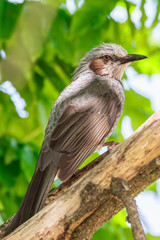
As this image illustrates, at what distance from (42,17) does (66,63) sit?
1.18m

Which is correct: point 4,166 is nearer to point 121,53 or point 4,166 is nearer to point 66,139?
point 66,139

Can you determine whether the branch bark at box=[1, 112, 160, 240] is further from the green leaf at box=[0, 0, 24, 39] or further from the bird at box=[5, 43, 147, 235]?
the green leaf at box=[0, 0, 24, 39]

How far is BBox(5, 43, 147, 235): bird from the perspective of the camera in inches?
126

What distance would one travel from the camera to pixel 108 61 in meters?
4.71

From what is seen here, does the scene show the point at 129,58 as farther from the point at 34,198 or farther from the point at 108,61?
the point at 34,198

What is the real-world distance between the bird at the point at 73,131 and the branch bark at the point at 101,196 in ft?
1.04

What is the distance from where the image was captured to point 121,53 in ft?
15.3

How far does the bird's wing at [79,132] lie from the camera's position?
3.24 metres

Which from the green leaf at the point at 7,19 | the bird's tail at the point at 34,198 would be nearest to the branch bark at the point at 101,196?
the bird's tail at the point at 34,198

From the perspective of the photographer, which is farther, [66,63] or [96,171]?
[66,63]

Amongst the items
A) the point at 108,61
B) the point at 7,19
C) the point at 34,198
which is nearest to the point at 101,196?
the point at 34,198

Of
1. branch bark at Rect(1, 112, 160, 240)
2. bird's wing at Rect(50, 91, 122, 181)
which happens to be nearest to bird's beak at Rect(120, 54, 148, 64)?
bird's wing at Rect(50, 91, 122, 181)

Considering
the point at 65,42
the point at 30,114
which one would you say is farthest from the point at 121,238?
the point at 65,42

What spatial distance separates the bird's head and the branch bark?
5.93 ft
